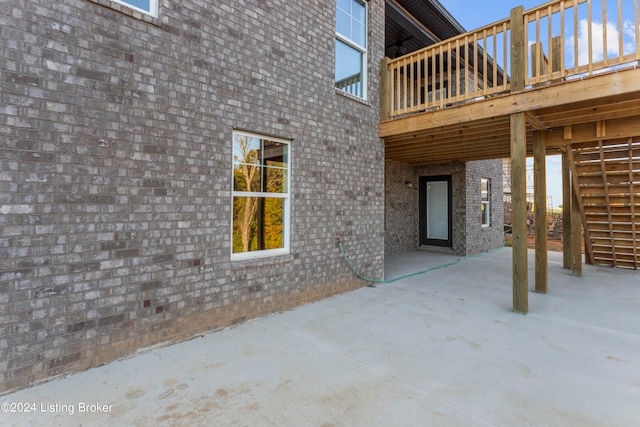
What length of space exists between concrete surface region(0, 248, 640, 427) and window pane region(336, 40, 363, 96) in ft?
11.5

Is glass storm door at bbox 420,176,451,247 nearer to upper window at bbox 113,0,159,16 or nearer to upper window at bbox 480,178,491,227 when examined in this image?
upper window at bbox 480,178,491,227

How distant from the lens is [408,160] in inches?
343

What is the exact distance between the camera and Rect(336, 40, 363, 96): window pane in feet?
16.7

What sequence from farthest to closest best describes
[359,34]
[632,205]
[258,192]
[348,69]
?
1. [632,205]
2. [359,34]
3. [348,69]
4. [258,192]

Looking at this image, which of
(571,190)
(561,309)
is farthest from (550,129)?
(561,309)

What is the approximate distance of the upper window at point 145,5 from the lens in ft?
9.73

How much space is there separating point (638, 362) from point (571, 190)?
4.81 metres

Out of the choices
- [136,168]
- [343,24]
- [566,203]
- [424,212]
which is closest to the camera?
[136,168]

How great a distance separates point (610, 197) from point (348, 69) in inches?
224

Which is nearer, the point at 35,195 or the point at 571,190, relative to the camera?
the point at 35,195

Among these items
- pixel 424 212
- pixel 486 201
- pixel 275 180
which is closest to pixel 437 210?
pixel 424 212

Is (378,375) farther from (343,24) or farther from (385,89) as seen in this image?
(343,24)

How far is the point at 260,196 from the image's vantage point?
158 inches

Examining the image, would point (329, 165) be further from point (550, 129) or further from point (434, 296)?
point (550, 129)
